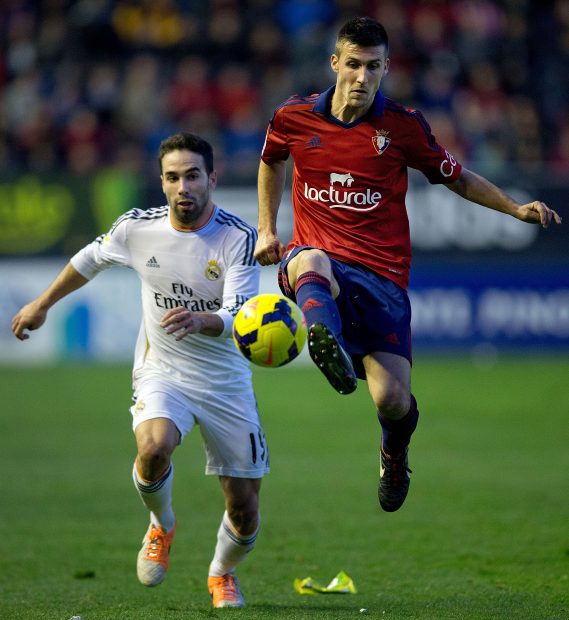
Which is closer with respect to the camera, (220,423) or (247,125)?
(220,423)

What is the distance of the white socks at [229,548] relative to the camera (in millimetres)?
7094

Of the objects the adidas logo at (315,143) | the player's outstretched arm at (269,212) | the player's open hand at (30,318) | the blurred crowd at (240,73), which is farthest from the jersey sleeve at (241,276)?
the blurred crowd at (240,73)

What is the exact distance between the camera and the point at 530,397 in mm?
15945

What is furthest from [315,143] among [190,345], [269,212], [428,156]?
[190,345]

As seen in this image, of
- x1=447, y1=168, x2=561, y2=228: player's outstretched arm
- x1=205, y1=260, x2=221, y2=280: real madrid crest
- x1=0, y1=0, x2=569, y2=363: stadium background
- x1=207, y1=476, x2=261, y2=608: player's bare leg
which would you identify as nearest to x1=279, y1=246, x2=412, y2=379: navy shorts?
x1=205, y1=260, x2=221, y2=280: real madrid crest

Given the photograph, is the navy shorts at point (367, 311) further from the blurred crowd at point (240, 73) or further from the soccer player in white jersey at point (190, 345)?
the blurred crowd at point (240, 73)

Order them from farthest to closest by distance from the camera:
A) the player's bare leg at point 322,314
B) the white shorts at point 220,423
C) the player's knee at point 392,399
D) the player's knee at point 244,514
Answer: the player's knee at point 244,514 < the white shorts at point 220,423 < the player's knee at point 392,399 < the player's bare leg at point 322,314

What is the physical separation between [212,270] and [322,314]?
1.21 metres

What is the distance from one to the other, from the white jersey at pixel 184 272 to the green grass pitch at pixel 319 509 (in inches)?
55.1

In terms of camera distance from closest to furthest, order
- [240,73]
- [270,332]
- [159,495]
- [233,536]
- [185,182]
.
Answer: [270,332], [185,182], [159,495], [233,536], [240,73]

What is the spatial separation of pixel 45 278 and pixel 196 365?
11855 millimetres

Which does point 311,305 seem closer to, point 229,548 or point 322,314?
point 322,314

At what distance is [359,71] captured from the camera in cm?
632

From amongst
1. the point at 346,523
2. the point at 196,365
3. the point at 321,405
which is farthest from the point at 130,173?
the point at 196,365
